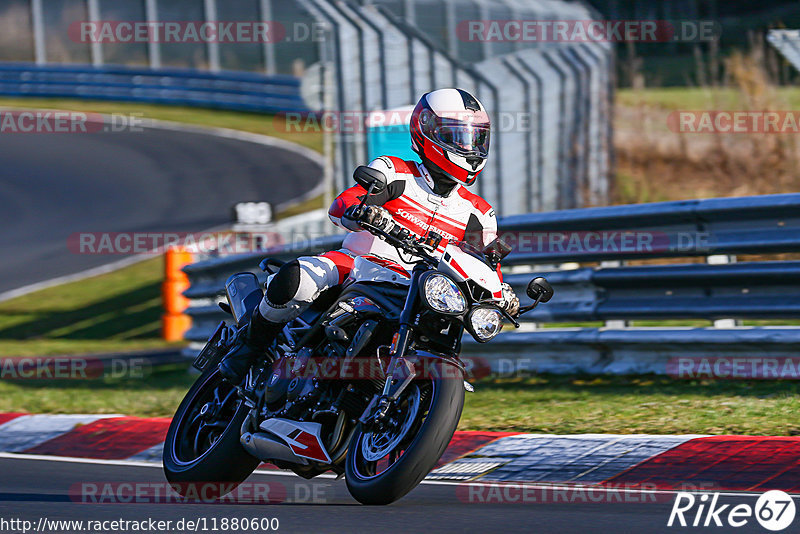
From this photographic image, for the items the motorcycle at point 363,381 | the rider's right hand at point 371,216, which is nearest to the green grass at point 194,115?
the motorcycle at point 363,381

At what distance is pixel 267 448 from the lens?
5586 mm

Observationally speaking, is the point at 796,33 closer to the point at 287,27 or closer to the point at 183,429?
the point at 183,429

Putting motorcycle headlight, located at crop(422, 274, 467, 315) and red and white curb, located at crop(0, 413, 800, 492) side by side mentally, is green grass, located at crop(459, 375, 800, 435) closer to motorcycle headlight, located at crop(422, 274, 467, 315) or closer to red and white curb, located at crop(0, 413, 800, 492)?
red and white curb, located at crop(0, 413, 800, 492)

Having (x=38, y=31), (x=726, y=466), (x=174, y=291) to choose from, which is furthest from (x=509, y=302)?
(x=38, y=31)

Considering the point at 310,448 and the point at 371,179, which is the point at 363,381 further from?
the point at 371,179

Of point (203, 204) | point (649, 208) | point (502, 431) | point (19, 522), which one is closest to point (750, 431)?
point (502, 431)

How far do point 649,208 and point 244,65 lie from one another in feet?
102

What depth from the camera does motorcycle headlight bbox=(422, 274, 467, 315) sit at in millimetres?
4887

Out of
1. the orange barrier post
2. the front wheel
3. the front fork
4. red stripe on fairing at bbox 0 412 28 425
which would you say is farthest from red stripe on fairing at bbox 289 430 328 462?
the orange barrier post

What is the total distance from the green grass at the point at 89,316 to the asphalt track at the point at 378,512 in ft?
26.4

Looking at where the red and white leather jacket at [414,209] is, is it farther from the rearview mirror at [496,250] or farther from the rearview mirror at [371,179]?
the rearview mirror at [371,179]

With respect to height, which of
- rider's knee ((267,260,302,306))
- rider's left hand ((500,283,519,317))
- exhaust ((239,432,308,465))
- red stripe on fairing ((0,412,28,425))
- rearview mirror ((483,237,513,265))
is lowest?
red stripe on fairing ((0,412,28,425))

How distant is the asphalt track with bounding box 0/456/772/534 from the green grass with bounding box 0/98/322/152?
2127 centimetres

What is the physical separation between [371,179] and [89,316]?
1097 centimetres
